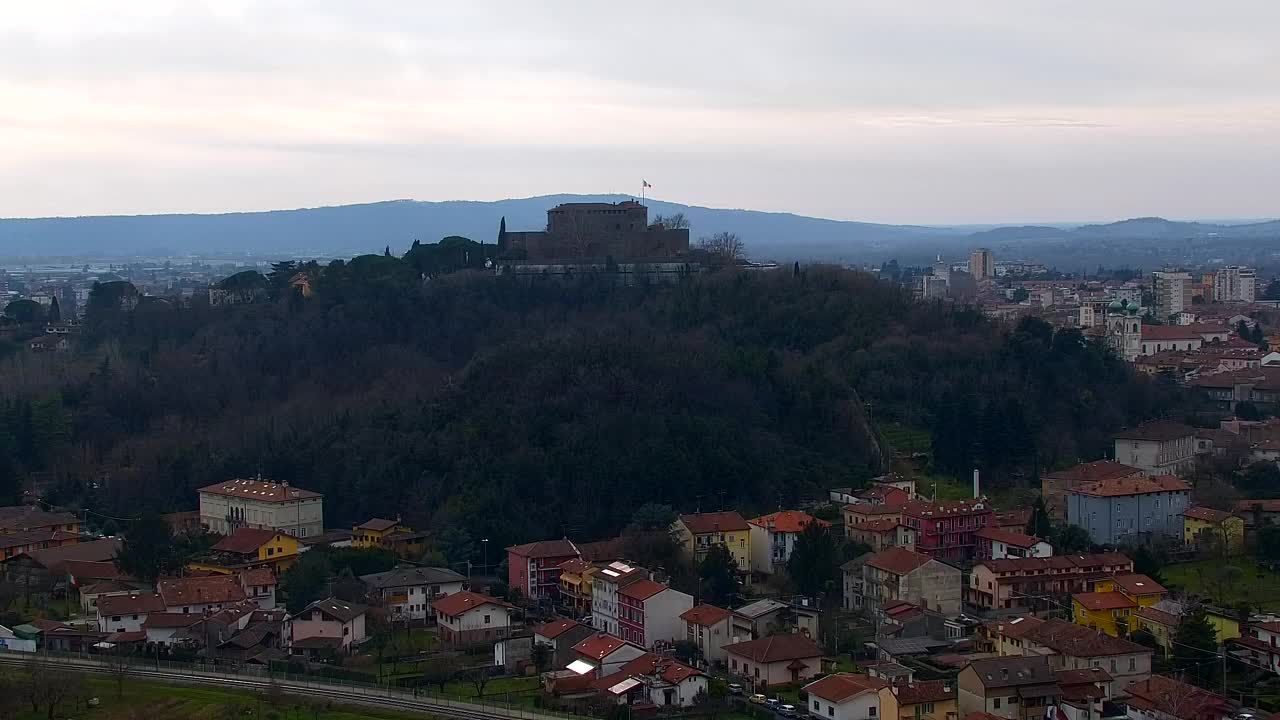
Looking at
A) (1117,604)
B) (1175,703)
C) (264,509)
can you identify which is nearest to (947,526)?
(1117,604)

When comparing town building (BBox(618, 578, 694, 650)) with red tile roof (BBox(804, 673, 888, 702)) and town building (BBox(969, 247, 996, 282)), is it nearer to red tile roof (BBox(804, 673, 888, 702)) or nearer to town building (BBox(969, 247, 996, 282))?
red tile roof (BBox(804, 673, 888, 702))

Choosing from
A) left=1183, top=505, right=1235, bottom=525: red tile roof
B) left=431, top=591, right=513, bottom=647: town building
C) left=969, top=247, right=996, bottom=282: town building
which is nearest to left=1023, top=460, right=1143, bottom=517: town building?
left=1183, top=505, right=1235, bottom=525: red tile roof

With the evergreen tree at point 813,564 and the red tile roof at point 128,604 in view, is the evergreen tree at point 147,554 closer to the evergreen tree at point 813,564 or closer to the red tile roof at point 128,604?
the red tile roof at point 128,604

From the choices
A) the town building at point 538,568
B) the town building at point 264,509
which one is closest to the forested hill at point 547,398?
the town building at point 264,509

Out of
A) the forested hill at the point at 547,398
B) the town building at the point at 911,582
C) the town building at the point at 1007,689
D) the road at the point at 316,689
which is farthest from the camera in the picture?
the forested hill at the point at 547,398

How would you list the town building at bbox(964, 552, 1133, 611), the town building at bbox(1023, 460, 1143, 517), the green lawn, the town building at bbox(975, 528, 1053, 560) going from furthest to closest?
the town building at bbox(1023, 460, 1143, 517), the town building at bbox(975, 528, 1053, 560), the town building at bbox(964, 552, 1133, 611), the green lawn

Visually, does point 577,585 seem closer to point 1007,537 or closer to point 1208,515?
point 1007,537
